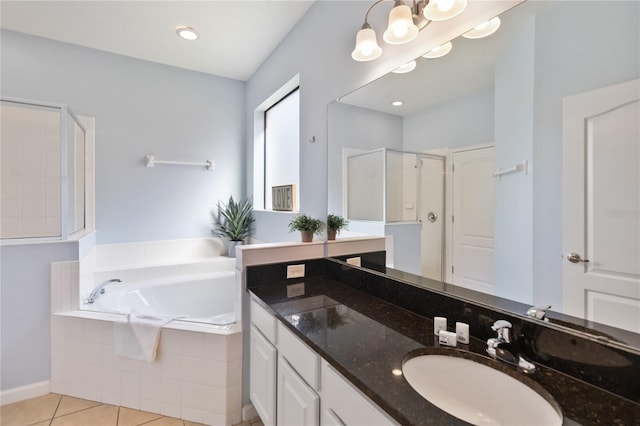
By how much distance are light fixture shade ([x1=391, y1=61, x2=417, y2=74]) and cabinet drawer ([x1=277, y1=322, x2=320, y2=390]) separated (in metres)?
1.28

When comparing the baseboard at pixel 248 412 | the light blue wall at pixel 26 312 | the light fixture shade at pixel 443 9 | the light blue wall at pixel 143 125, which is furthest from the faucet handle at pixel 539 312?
the light blue wall at pixel 143 125

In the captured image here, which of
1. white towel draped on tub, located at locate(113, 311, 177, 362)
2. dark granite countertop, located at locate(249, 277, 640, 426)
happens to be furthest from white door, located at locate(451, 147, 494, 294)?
white towel draped on tub, located at locate(113, 311, 177, 362)

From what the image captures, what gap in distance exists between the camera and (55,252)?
2021 millimetres

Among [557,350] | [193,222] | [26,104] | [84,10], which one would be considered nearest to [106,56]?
[84,10]

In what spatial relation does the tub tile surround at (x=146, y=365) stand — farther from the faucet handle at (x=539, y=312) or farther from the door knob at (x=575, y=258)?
the door knob at (x=575, y=258)

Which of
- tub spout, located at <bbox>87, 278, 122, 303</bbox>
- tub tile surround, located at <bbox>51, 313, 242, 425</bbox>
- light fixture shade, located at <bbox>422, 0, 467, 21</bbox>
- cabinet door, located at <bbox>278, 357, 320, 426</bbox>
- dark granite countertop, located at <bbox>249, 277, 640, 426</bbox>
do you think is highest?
light fixture shade, located at <bbox>422, 0, 467, 21</bbox>

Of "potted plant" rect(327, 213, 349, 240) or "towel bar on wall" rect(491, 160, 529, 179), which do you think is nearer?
"towel bar on wall" rect(491, 160, 529, 179)

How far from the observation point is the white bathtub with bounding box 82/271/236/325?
2.52m

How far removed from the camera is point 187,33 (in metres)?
2.49

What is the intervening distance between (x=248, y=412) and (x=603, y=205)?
1959 mm

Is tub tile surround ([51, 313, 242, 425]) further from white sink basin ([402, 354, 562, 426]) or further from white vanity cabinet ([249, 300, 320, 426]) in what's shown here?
white sink basin ([402, 354, 562, 426])

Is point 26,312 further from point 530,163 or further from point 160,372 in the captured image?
point 530,163

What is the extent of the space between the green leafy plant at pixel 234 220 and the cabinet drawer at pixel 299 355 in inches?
84.2

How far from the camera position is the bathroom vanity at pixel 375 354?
718 millimetres
